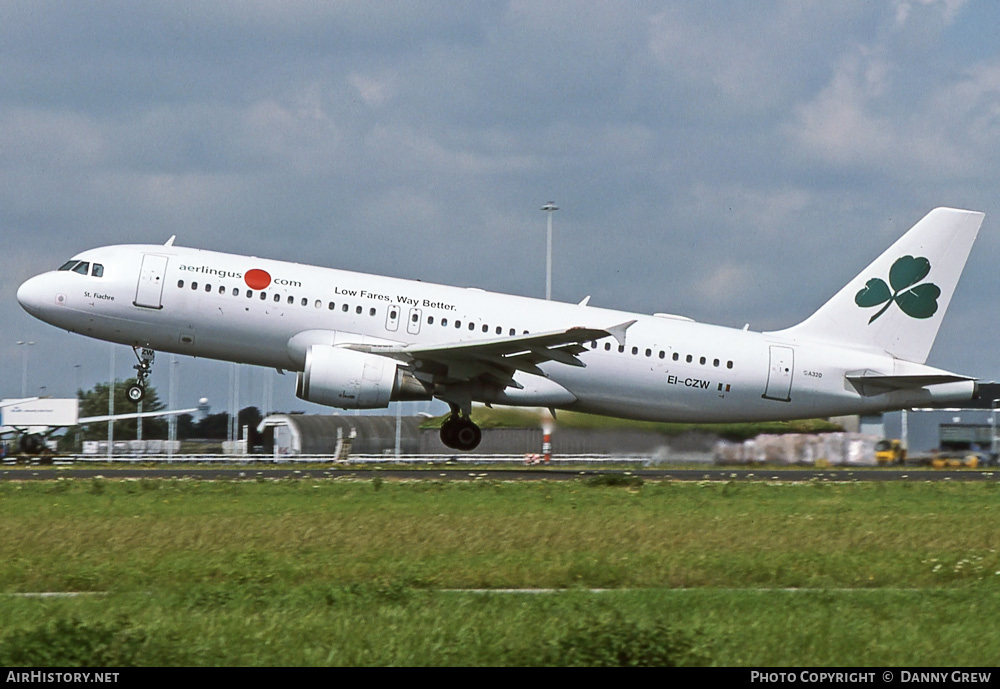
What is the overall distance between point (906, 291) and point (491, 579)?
78.3ft

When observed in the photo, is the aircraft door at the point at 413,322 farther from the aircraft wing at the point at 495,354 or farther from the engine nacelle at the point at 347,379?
the engine nacelle at the point at 347,379

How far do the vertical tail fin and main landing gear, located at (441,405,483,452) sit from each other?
867cm

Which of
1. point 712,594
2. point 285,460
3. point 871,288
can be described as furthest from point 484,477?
point 285,460

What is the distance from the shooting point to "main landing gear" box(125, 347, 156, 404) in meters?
29.9

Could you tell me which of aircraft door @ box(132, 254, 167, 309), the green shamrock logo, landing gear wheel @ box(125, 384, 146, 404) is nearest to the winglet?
the green shamrock logo

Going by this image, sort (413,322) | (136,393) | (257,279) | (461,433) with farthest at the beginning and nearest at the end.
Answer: (461,433), (136,393), (413,322), (257,279)

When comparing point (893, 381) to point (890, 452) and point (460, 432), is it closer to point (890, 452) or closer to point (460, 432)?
point (890, 452)

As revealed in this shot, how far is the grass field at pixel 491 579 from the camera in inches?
334

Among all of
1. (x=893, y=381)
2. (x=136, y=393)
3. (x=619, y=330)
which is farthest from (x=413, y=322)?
(x=893, y=381)

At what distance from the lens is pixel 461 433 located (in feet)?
100

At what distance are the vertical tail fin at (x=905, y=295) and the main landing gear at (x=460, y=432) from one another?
28.5ft

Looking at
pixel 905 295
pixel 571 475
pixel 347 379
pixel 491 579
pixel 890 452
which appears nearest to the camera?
pixel 491 579

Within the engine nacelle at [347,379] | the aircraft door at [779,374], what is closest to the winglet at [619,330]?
the engine nacelle at [347,379]

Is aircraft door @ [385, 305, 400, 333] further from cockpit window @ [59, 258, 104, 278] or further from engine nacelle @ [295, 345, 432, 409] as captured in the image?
cockpit window @ [59, 258, 104, 278]
